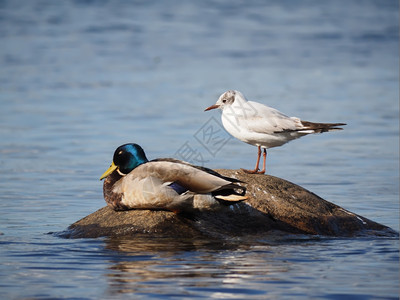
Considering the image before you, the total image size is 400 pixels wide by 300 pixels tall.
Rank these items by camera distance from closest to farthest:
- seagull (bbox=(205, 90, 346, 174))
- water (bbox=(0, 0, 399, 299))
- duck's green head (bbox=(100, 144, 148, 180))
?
water (bbox=(0, 0, 399, 299))
duck's green head (bbox=(100, 144, 148, 180))
seagull (bbox=(205, 90, 346, 174))

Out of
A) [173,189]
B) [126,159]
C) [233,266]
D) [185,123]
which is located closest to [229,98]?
[126,159]

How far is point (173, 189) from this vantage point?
26.2 feet

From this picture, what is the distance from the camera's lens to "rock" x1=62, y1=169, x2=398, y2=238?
8.26 m

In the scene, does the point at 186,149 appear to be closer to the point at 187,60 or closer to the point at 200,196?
the point at 200,196

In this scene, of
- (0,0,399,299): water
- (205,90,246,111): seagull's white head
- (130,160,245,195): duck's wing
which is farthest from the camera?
(205,90,246,111): seagull's white head

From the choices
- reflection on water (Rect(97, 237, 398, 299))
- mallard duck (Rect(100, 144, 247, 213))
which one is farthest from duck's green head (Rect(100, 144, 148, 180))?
reflection on water (Rect(97, 237, 398, 299))

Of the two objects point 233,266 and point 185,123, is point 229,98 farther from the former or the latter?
point 185,123

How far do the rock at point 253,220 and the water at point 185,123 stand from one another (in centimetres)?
22

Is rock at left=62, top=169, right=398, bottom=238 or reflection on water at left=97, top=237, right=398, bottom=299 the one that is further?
rock at left=62, top=169, right=398, bottom=238

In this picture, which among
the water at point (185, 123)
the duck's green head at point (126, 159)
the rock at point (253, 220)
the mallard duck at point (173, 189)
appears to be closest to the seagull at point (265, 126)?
the rock at point (253, 220)

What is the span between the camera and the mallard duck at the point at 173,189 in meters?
7.94

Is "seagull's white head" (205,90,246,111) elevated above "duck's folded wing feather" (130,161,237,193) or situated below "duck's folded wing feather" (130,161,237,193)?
above

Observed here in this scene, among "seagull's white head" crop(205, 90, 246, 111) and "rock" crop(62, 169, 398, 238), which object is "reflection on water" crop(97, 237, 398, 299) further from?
"seagull's white head" crop(205, 90, 246, 111)

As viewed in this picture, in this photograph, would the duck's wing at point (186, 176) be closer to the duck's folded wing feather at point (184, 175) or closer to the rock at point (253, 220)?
the duck's folded wing feather at point (184, 175)
